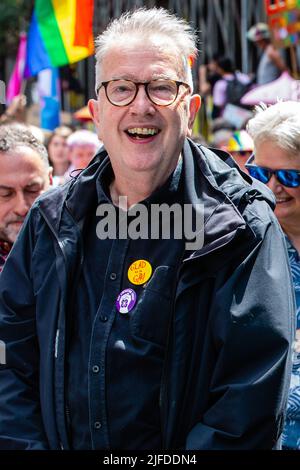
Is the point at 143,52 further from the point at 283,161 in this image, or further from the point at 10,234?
the point at 10,234

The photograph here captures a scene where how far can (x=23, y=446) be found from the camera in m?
2.50

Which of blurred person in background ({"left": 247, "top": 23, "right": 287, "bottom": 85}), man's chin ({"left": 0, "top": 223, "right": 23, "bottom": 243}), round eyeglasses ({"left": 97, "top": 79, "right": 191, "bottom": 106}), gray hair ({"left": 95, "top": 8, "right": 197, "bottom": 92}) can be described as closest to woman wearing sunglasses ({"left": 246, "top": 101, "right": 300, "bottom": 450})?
gray hair ({"left": 95, "top": 8, "right": 197, "bottom": 92})

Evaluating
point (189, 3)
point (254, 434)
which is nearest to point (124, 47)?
point (254, 434)

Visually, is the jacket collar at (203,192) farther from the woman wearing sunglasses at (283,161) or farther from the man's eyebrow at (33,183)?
the man's eyebrow at (33,183)

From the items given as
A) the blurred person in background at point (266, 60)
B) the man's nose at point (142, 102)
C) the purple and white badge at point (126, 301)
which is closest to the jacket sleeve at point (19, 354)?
the purple and white badge at point (126, 301)

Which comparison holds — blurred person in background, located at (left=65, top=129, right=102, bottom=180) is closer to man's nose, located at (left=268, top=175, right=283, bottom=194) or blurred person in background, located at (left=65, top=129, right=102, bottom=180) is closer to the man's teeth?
man's nose, located at (left=268, top=175, right=283, bottom=194)

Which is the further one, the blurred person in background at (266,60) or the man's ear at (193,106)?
the blurred person in background at (266,60)

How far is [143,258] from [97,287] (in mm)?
166

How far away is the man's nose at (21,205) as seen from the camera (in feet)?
12.1

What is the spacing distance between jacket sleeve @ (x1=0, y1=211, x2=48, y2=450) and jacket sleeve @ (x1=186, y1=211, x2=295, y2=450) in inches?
20.6

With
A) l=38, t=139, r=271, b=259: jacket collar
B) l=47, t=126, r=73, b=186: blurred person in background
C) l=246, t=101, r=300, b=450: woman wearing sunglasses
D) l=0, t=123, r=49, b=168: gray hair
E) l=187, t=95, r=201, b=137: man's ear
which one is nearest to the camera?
l=38, t=139, r=271, b=259: jacket collar

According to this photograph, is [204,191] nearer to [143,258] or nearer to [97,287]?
[143,258]

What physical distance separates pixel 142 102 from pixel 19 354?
86 centimetres

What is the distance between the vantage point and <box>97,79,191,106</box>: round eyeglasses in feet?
8.45
